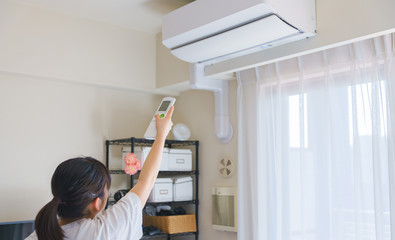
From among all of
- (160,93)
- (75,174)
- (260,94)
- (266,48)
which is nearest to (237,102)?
(260,94)

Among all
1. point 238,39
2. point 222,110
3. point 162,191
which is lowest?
point 162,191

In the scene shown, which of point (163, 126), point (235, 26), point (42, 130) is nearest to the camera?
point (163, 126)

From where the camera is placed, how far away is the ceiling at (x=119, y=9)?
3.16m

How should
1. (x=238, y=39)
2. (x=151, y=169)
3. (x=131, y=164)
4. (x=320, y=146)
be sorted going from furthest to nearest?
(x=131, y=164), (x=320, y=146), (x=238, y=39), (x=151, y=169)

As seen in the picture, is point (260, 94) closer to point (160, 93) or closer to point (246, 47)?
point (246, 47)

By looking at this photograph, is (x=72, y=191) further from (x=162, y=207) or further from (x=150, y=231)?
(x=162, y=207)

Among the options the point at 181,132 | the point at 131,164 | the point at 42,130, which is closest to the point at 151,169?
the point at 131,164

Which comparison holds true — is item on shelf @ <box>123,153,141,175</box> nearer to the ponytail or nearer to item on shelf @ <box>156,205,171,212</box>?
item on shelf @ <box>156,205,171,212</box>

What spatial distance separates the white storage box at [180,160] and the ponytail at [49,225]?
2.31 m

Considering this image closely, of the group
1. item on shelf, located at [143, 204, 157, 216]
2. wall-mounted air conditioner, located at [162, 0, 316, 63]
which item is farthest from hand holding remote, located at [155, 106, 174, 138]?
item on shelf, located at [143, 204, 157, 216]

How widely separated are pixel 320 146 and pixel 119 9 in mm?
1739

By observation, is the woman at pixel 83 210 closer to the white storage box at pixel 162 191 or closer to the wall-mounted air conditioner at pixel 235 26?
the wall-mounted air conditioner at pixel 235 26

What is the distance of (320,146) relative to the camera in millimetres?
2646

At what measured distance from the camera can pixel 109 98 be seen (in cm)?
368
